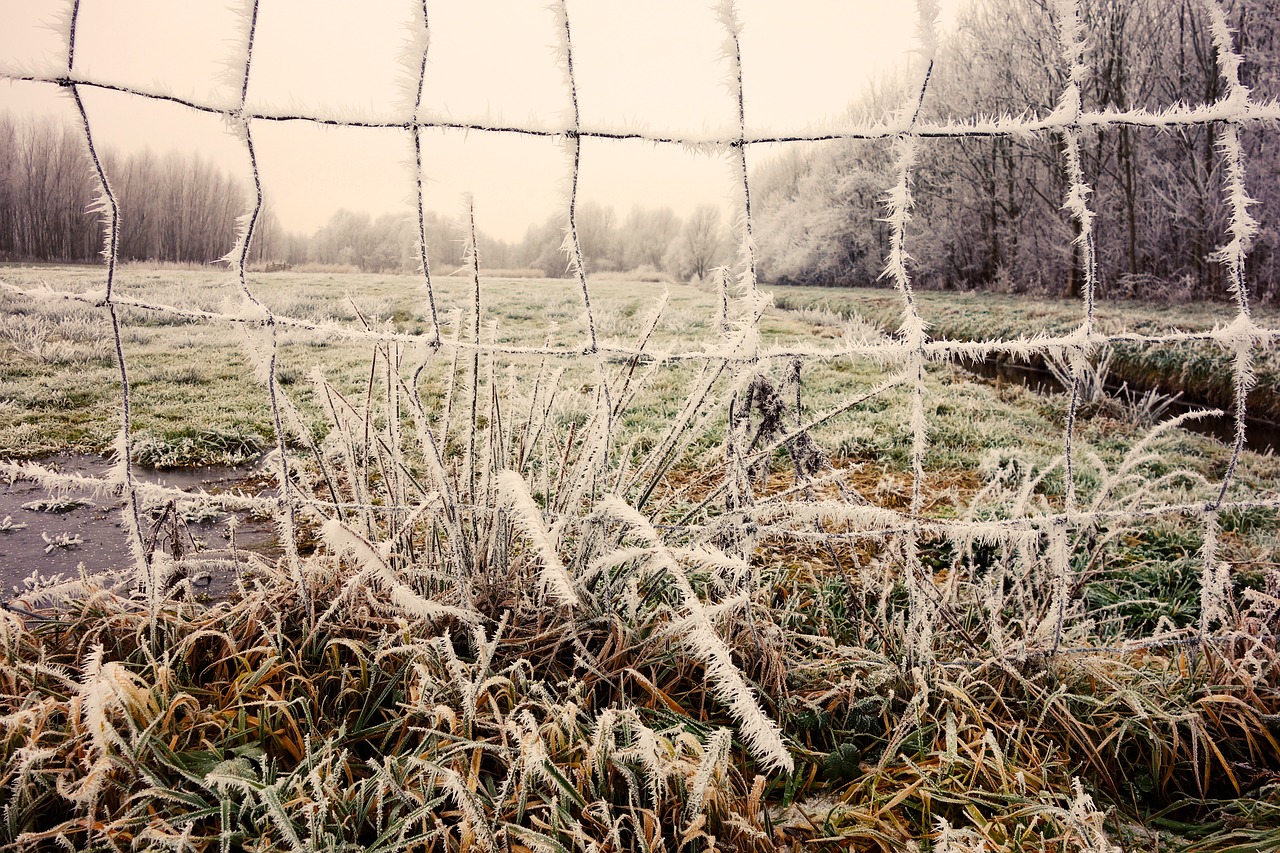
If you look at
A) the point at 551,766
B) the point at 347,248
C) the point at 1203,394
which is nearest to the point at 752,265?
the point at 551,766

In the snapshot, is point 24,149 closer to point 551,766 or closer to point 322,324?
point 322,324

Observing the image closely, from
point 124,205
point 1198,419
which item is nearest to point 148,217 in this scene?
point 124,205

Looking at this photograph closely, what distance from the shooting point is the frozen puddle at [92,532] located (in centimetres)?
182

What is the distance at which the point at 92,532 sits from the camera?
2.04 meters

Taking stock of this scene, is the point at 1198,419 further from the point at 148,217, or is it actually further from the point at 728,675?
the point at 148,217

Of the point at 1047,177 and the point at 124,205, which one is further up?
the point at 1047,177

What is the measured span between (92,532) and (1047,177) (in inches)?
622

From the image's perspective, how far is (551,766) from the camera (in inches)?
45.6

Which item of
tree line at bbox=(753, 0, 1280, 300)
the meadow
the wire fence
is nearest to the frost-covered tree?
the meadow

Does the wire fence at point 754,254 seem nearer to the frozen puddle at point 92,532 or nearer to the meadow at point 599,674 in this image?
the meadow at point 599,674

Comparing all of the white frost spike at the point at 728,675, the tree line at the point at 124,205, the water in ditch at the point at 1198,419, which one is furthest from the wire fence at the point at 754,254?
the water in ditch at the point at 1198,419

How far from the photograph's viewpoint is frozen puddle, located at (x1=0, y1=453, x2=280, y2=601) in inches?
71.8

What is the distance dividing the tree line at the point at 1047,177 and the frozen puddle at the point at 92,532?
368 inches

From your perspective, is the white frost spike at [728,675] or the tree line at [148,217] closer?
the white frost spike at [728,675]
